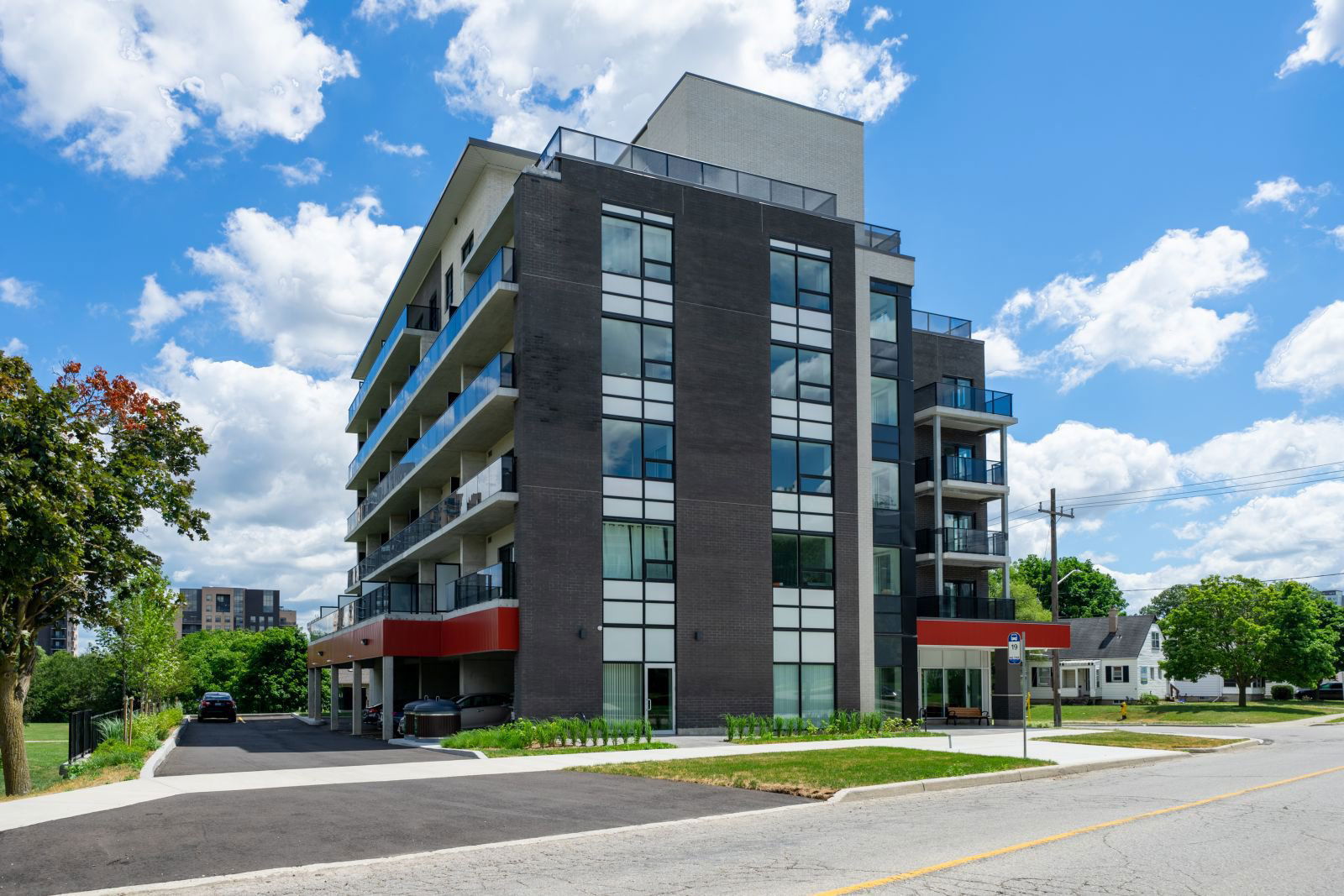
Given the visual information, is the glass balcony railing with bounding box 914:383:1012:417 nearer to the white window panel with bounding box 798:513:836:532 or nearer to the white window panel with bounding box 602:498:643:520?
the white window panel with bounding box 798:513:836:532

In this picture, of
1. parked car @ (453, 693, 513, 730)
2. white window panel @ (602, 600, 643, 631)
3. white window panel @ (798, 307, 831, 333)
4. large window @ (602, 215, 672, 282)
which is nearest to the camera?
white window panel @ (602, 600, 643, 631)

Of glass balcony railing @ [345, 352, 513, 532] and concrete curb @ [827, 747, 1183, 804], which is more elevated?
glass balcony railing @ [345, 352, 513, 532]

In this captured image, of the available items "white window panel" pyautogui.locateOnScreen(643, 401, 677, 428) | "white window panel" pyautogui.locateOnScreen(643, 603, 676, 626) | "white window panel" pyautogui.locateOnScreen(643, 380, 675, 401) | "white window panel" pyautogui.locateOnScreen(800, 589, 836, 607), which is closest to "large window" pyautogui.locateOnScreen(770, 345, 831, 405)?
"white window panel" pyautogui.locateOnScreen(643, 380, 675, 401)

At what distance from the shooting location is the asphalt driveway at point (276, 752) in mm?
23031

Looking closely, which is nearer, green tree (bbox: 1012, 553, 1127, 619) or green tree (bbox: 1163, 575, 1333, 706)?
green tree (bbox: 1163, 575, 1333, 706)

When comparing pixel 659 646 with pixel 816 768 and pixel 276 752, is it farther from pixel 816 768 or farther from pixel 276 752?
pixel 816 768

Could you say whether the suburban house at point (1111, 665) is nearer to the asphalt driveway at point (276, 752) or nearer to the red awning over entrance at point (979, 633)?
the red awning over entrance at point (979, 633)

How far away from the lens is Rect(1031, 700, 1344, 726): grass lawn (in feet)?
157

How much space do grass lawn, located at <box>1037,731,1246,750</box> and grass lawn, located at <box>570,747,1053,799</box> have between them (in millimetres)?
7765

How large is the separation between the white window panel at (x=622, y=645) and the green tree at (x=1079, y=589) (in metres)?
72.3

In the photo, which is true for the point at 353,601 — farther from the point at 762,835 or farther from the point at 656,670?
the point at 762,835

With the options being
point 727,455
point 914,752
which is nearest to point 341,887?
point 914,752

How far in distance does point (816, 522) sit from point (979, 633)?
8608 millimetres

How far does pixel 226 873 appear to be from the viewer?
10188mm
